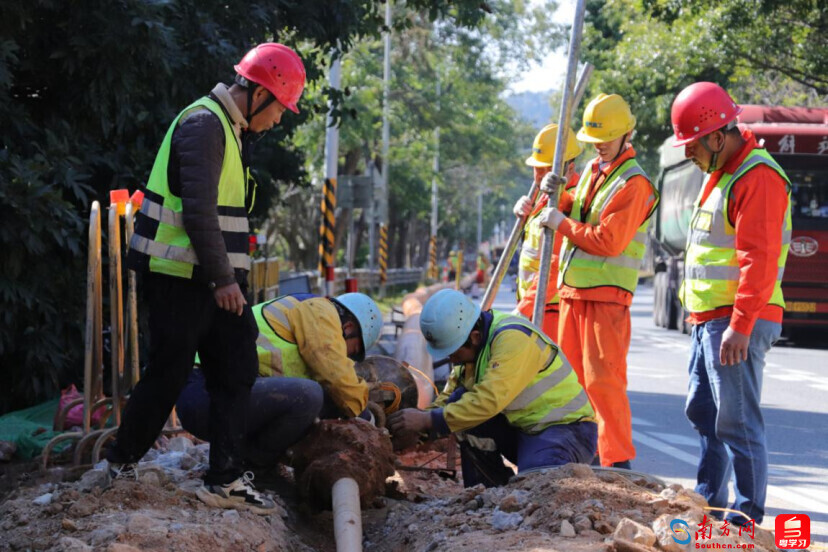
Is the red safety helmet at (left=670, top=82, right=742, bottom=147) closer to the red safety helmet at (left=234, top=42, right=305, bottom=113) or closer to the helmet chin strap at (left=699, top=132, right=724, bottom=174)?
the helmet chin strap at (left=699, top=132, right=724, bottom=174)

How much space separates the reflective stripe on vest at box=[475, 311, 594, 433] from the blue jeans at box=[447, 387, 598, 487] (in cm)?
5

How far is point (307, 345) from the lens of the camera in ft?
20.2

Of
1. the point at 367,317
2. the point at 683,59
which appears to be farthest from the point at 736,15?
the point at 367,317

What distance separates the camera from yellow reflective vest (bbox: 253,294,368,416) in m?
6.14

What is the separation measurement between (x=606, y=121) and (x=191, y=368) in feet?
9.58

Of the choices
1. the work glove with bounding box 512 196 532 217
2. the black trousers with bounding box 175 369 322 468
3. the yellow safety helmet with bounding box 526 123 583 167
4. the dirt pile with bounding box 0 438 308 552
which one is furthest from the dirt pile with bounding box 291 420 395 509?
the yellow safety helmet with bounding box 526 123 583 167

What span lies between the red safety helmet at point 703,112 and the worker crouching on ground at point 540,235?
1.56 meters


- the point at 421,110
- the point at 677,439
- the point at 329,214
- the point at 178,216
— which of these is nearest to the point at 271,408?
the point at 178,216

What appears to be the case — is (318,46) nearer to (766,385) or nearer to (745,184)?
(766,385)

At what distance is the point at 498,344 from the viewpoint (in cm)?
595

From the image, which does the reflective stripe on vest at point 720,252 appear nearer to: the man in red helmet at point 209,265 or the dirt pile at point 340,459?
the dirt pile at point 340,459

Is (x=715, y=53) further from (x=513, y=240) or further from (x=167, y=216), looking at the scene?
(x=167, y=216)

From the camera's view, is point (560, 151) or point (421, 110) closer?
point (560, 151)

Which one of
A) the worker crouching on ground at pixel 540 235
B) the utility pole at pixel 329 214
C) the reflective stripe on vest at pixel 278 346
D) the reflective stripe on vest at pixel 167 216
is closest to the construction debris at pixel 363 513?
the reflective stripe on vest at pixel 278 346
